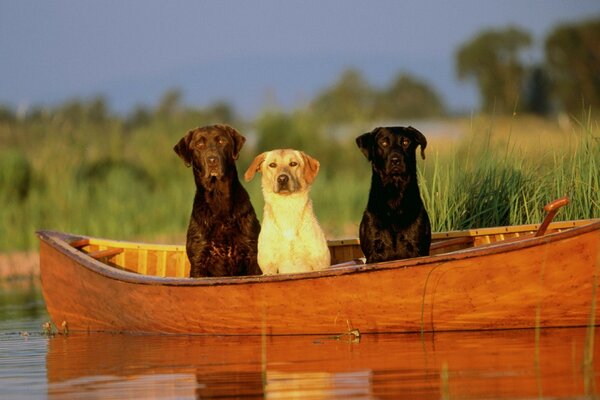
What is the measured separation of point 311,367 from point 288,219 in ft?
6.65

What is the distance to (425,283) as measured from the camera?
11.2 m

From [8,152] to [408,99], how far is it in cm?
6863

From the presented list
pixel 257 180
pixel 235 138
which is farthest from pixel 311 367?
pixel 257 180

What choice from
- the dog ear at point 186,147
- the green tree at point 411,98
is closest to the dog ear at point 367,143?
the dog ear at point 186,147

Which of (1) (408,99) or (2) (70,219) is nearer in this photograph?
(2) (70,219)

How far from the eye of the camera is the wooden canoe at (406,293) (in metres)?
10.9

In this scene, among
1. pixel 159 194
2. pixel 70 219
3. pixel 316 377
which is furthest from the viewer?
pixel 159 194

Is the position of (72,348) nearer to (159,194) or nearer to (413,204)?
(413,204)

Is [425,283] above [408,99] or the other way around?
the other way around

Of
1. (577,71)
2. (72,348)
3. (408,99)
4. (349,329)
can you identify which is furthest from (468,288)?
(408,99)

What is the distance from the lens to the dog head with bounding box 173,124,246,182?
41.0 feet

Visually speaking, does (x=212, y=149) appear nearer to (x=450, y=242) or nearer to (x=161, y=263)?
(x=450, y=242)

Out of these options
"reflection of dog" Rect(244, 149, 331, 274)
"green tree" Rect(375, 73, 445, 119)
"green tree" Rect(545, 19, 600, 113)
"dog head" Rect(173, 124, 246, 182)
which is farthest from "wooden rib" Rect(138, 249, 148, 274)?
"green tree" Rect(375, 73, 445, 119)

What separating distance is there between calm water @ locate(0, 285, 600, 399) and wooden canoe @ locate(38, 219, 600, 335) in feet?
0.47
